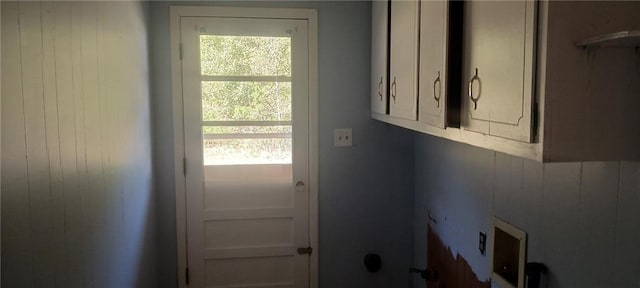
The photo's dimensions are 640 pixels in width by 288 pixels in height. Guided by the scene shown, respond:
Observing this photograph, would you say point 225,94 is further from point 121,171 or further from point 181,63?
point 121,171

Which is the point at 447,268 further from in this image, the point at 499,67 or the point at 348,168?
the point at 499,67

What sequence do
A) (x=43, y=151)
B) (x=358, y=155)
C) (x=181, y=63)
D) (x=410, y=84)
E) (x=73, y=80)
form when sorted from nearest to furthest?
(x=43, y=151), (x=73, y=80), (x=410, y=84), (x=181, y=63), (x=358, y=155)

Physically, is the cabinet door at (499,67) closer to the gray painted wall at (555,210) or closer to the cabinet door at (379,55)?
the gray painted wall at (555,210)

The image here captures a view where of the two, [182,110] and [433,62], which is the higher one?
[433,62]

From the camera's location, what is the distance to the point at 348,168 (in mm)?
2557

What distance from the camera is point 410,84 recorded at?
1717 millimetres


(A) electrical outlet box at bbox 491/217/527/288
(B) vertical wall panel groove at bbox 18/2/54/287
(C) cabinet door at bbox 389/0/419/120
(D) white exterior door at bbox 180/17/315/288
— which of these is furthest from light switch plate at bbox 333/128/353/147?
(B) vertical wall panel groove at bbox 18/2/54/287

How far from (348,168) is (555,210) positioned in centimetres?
138

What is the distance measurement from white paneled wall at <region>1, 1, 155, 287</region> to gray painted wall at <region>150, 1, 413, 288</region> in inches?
12.6

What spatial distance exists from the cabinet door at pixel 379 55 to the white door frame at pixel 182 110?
0.31m

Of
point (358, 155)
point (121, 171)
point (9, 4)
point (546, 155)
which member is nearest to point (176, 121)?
point (121, 171)

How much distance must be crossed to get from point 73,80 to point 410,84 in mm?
1138

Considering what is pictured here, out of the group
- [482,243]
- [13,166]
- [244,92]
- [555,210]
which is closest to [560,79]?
[555,210]

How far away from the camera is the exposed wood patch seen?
1844mm
